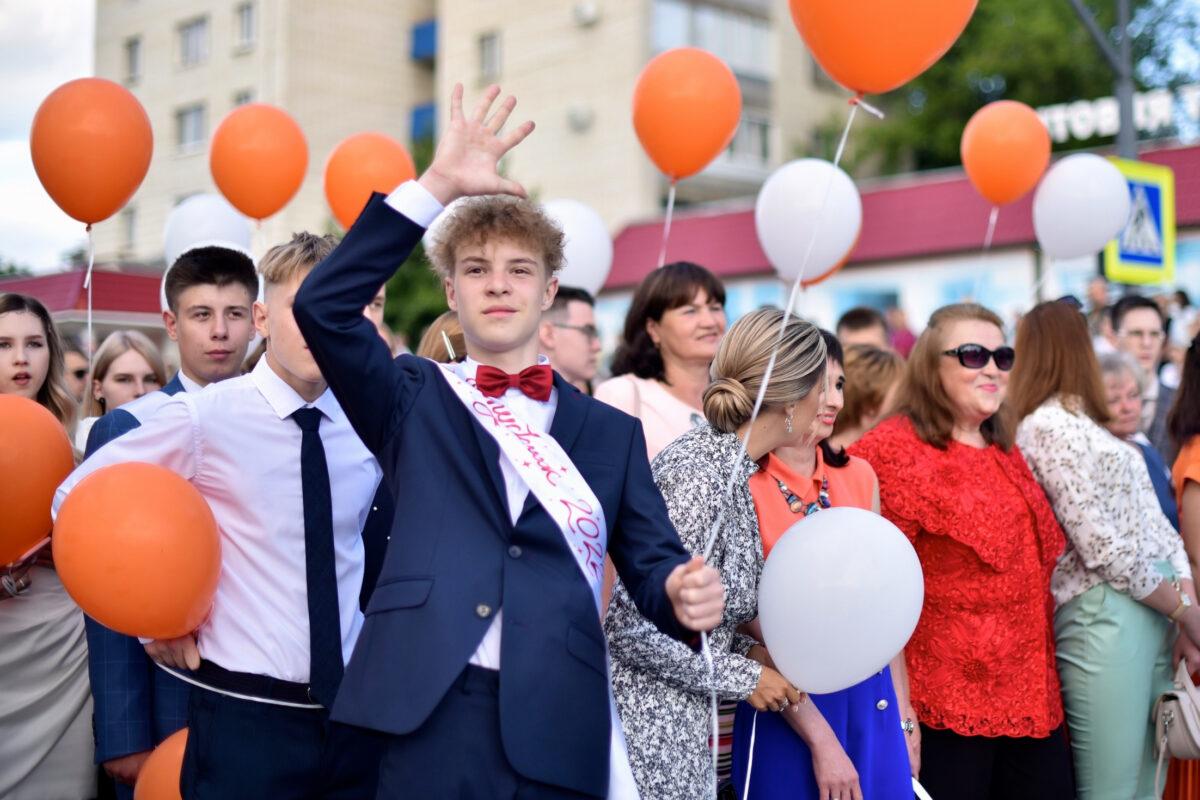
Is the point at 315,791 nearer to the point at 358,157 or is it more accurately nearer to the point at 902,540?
the point at 902,540

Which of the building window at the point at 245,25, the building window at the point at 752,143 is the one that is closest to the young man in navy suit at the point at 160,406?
the building window at the point at 752,143

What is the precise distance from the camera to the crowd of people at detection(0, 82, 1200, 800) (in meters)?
2.31

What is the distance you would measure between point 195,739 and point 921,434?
2452 mm

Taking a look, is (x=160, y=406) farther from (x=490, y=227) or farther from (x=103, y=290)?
(x=103, y=290)

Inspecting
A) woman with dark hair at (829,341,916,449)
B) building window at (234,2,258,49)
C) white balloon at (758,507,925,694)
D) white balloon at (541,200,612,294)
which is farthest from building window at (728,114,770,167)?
white balloon at (758,507,925,694)

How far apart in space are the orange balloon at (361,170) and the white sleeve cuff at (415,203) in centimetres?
380

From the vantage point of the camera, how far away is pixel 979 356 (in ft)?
13.3

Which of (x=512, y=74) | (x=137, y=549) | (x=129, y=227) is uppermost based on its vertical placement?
(x=512, y=74)

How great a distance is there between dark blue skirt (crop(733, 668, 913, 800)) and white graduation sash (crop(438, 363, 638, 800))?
0.96 m

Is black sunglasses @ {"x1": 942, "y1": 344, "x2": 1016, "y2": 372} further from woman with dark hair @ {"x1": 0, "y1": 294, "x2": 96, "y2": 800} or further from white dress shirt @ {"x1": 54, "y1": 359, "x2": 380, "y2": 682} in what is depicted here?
woman with dark hair @ {"x1": 0, "y1": 294, "x2": 96, "y2": 800}

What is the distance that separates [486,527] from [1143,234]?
7.18 meters

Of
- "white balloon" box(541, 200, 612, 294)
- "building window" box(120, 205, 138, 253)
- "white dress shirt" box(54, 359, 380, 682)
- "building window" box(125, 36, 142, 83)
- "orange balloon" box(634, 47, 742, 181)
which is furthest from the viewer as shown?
"building window" box(125, 36, 142, 83)

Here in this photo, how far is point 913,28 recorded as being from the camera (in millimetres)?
3477

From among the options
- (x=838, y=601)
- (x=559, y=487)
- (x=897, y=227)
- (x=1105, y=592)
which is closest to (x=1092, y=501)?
(x=1105, y=592)
